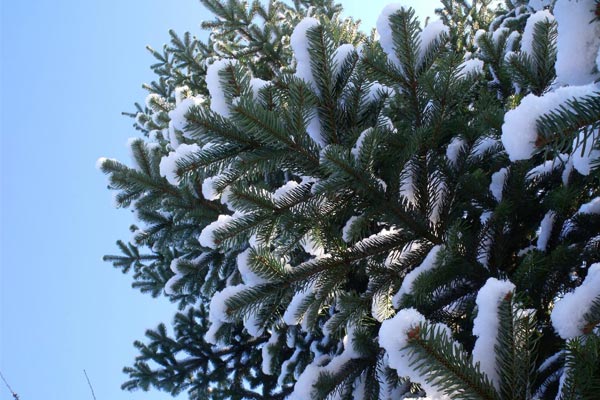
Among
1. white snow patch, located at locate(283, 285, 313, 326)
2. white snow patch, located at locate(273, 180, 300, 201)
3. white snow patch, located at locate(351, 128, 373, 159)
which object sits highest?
white snow patch, located at locate(273, 180, 300, 201)

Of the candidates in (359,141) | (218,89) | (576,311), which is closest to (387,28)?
(359,141)

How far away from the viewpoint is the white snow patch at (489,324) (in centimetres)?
140

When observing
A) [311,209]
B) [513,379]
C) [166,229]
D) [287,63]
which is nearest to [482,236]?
[311,209]

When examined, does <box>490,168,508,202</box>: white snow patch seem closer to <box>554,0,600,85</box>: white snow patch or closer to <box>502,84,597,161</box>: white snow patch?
<box>554,0,600,85</box>: white snow patch

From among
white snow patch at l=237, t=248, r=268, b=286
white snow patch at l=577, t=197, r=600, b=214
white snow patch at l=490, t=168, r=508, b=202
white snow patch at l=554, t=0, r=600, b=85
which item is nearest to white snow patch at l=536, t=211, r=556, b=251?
white snow patch at l=577, t=197, r=600, b=214

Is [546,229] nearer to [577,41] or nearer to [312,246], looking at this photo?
[312,246]

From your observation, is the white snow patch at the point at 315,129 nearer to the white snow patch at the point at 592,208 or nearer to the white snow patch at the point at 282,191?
the white snow patch at the point at 282,191

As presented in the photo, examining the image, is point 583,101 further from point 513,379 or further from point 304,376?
point 304,376

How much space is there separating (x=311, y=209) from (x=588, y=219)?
1283mm

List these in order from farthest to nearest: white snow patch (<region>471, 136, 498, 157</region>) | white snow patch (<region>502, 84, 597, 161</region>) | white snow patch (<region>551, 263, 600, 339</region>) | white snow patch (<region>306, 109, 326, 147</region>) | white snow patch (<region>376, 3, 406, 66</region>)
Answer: white snow patch (<region>471, 136, 498, 157</region>), white snow patch (<region>306, 109, 326, 147</region>), white snow patch (<region>376, 3, 406, 66</region>), white snow patch (<region>551, 263, 600, 339</region>), white snow patch (<region>502, 84, 597, 161</region>)

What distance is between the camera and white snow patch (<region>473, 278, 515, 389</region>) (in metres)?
1.40

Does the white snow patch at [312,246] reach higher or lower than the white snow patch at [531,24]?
lower

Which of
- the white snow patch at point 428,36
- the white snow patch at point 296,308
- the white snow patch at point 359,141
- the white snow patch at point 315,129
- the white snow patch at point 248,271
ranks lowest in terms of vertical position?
the white snow patch at point 296,308

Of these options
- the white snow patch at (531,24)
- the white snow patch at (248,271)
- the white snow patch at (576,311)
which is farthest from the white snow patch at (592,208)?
the white snow patch at (248,271)
